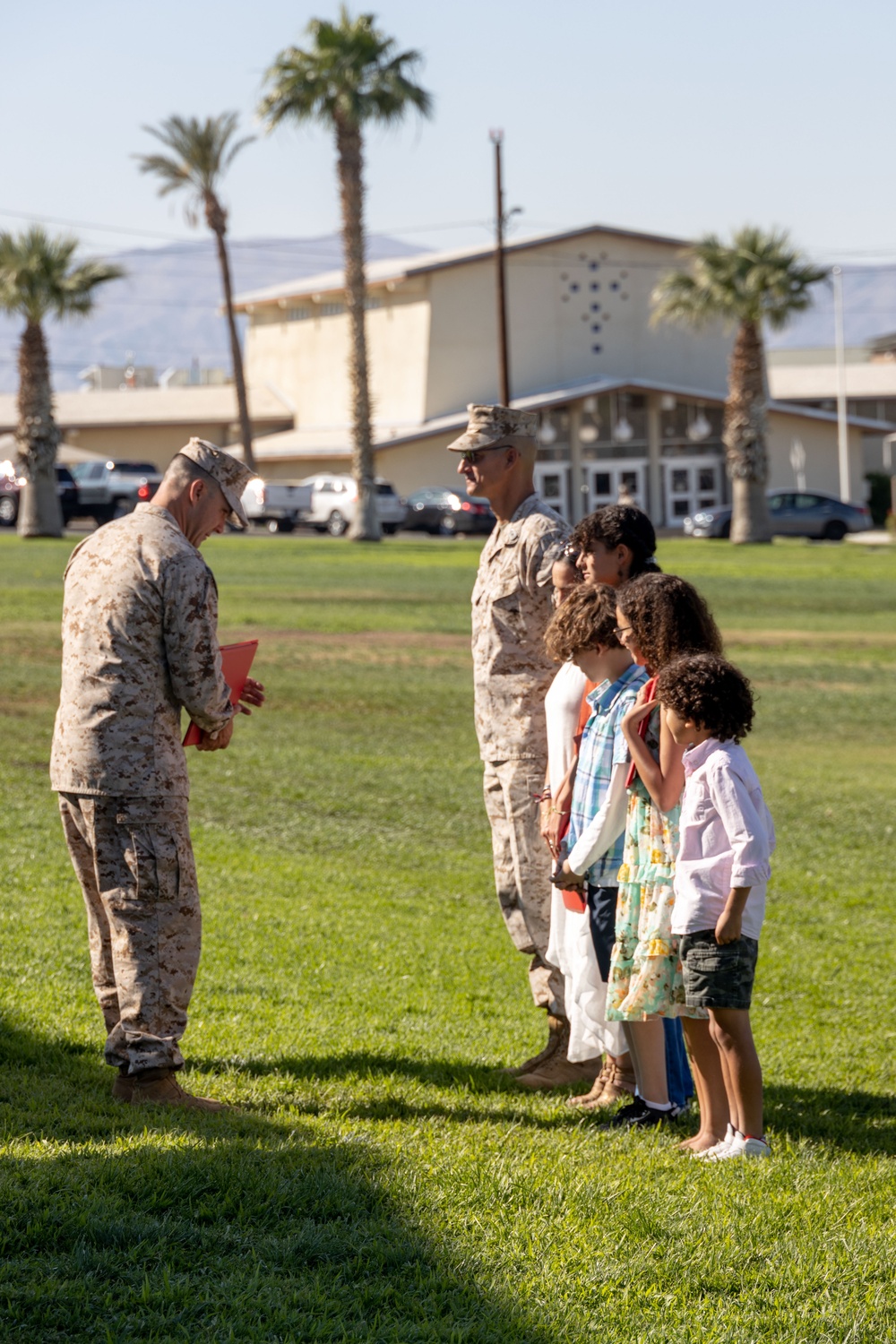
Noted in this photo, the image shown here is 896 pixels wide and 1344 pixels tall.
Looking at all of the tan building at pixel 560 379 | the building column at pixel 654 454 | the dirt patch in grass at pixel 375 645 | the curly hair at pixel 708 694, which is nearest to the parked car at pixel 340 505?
the tan building at pixel 560 379

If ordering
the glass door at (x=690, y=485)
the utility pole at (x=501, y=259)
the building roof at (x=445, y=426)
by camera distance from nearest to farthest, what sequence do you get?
the utility pole at (x=501, y=259) → the building roof at (x=445, y=426) → the glass door at (x=690, y=485)

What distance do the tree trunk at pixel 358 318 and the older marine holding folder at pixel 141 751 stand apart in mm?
40826

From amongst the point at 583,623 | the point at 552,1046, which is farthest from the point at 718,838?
the point at 552,1046

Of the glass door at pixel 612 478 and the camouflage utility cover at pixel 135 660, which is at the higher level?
the glass door at pixel 612 478

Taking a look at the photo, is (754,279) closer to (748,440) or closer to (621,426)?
(748,440)

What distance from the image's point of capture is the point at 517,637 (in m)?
5.57

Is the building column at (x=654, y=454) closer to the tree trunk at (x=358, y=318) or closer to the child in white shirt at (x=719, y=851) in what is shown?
the tree trunk at (x=358, y=318)

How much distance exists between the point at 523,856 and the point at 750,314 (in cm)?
4366

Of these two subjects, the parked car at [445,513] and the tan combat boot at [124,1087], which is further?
the parked car at [445,513]

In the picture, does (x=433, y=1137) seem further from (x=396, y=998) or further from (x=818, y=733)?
(x=818, y=733)

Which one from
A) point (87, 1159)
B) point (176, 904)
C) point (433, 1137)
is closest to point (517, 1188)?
point (433, 1137)

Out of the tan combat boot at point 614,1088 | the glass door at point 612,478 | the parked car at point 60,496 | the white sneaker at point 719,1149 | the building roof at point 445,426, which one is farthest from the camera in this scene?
the glass door at point 612,478

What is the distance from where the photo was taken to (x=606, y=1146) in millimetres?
4715

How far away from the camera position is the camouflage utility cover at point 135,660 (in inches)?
187
